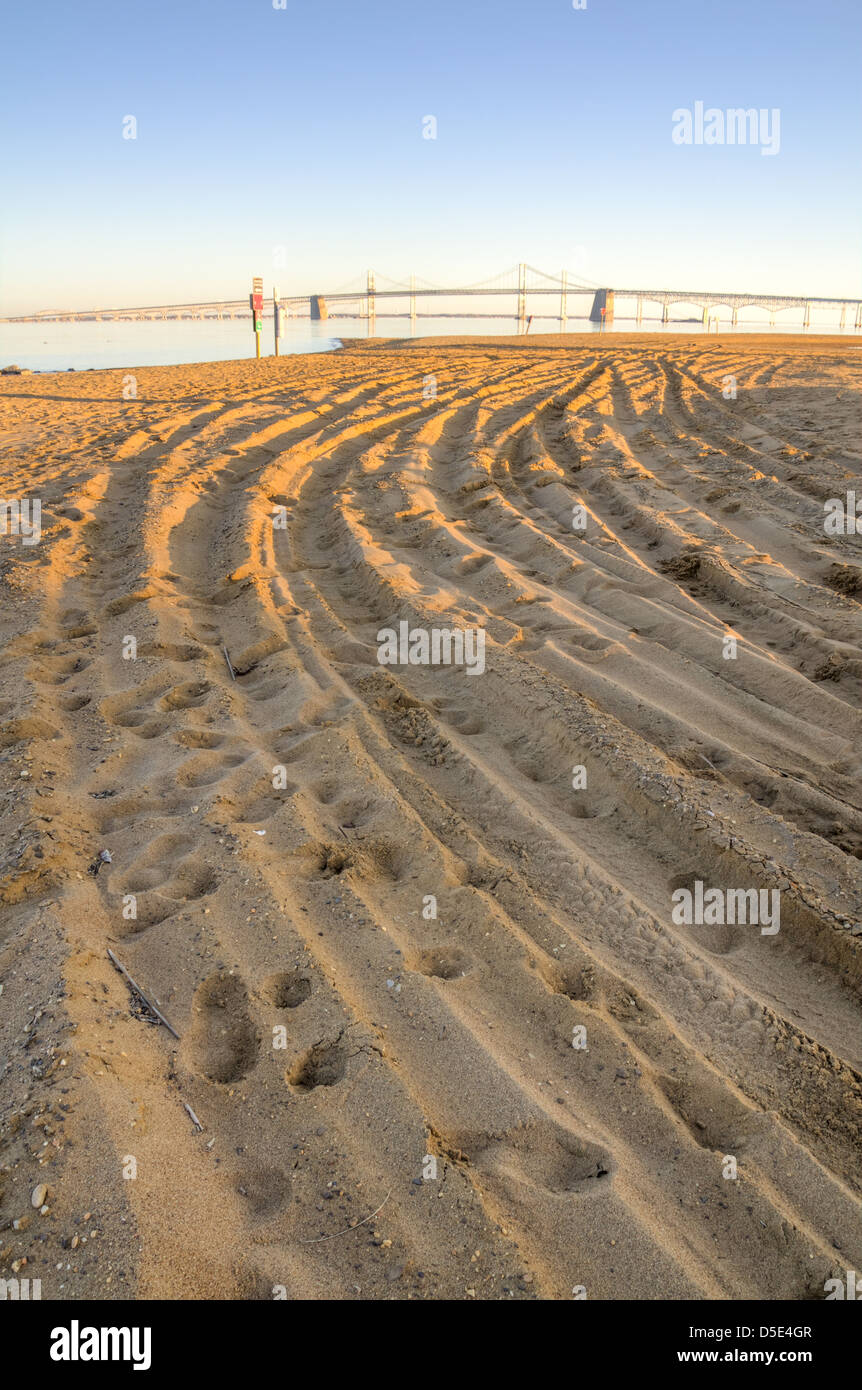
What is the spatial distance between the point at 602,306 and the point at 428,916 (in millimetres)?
82448

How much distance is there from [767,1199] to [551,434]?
10.2m

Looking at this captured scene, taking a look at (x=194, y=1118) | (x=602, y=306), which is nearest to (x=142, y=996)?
(x=194, y=1118)

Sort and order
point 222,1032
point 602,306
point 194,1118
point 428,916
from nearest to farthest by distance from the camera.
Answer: point 194,1118, point 222,1032, point 428,916, point 602,306

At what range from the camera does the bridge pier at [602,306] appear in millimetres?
72938

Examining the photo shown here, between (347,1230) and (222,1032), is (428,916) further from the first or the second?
(347,1230)

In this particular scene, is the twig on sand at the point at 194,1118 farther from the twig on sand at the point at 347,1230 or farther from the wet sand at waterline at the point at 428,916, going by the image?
the twig on sand at the point at 347,1230

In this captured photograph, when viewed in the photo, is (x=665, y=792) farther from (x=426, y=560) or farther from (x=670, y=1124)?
(x=426, y=560)

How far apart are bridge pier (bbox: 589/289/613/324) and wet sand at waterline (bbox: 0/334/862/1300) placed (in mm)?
74304

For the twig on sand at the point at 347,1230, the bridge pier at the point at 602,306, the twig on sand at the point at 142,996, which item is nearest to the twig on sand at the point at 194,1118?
the twig on sand at the point at 142,996

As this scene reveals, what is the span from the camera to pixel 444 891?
9.60ft

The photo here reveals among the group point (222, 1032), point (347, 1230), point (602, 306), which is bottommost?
point (347, 1230)

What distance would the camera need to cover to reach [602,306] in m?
75.1

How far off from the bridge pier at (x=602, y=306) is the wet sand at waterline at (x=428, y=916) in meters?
74.3

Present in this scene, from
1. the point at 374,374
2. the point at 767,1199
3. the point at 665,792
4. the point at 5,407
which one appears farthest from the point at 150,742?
the point at 374,374
